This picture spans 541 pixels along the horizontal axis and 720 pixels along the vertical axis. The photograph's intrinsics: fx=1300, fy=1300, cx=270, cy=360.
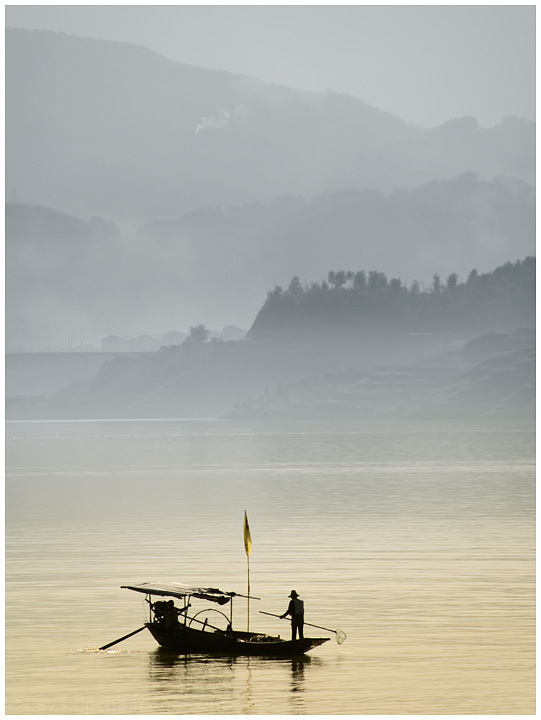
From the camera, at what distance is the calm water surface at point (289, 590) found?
30.7 metres

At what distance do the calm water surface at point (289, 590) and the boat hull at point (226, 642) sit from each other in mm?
448

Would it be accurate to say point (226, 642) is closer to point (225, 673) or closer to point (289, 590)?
point (225, 673)

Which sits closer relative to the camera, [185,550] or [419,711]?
[419,711]

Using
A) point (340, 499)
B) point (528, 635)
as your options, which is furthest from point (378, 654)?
point (340, 499)

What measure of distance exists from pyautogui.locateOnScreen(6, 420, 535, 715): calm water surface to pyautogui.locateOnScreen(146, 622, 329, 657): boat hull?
448 mm

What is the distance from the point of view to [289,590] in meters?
45.4

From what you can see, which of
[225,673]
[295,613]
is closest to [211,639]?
[225,673]

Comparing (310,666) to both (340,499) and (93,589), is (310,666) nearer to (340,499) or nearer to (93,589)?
(93,589)

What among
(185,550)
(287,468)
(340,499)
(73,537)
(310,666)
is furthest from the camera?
(287,468)

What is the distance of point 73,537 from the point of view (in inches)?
2662

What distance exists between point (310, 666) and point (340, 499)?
198 ft

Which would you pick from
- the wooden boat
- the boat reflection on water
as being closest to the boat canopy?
the wooden boat

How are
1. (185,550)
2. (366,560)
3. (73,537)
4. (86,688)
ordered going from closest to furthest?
(86,688) < (366,560) < (185,550) < (73,537)

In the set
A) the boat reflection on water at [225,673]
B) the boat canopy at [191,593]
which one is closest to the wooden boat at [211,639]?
the boat canopy at [191,593]
